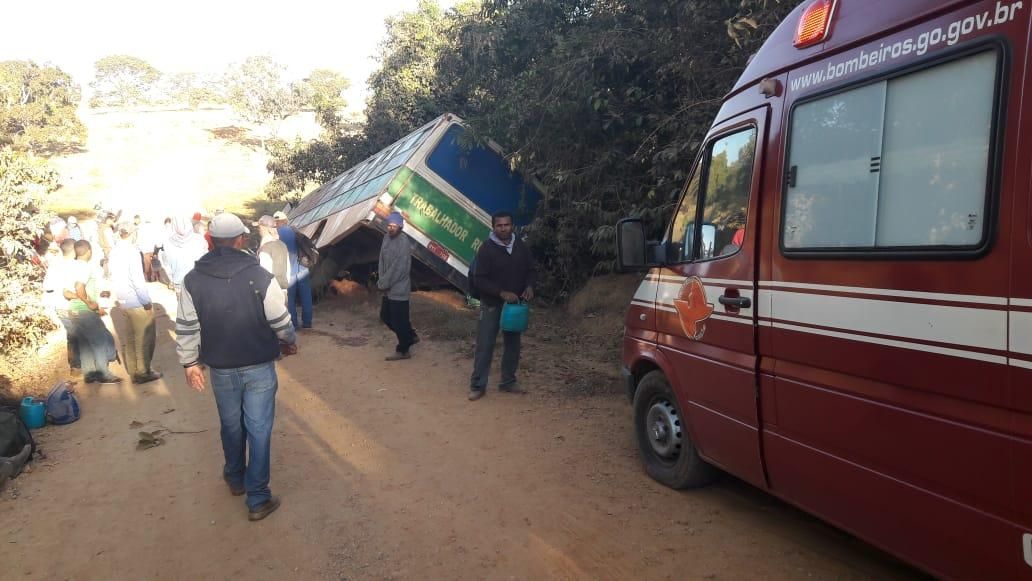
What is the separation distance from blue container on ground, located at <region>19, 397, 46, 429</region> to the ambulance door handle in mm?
5781

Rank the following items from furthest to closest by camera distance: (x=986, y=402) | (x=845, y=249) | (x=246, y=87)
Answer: (x=246, y=87)
(x=845, y=249)
(x=986, y=402)

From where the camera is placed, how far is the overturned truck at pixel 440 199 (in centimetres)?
1014

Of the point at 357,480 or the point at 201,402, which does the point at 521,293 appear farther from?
the point at 201,402

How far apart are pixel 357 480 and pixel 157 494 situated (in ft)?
4.32

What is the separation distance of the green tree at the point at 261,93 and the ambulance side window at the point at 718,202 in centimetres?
5291

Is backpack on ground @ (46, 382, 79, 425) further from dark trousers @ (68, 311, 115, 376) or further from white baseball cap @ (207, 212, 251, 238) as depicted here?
white baseball cap @ (207, 212, 251, 238)

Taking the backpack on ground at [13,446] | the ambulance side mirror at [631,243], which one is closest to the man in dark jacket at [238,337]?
the backpack on ground at [13,446]

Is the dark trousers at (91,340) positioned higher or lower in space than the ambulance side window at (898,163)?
lower

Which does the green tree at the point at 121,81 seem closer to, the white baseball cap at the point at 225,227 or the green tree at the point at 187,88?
the green tree at the point at 187,88

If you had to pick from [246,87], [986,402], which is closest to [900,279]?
[986,402]

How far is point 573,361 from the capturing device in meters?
7.53

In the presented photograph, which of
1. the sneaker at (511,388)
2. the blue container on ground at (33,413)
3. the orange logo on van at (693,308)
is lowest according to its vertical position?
the blue container on ground at (33,413)

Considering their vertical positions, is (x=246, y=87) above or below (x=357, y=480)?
above

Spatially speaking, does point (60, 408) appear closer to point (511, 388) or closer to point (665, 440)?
point (511, 388)
